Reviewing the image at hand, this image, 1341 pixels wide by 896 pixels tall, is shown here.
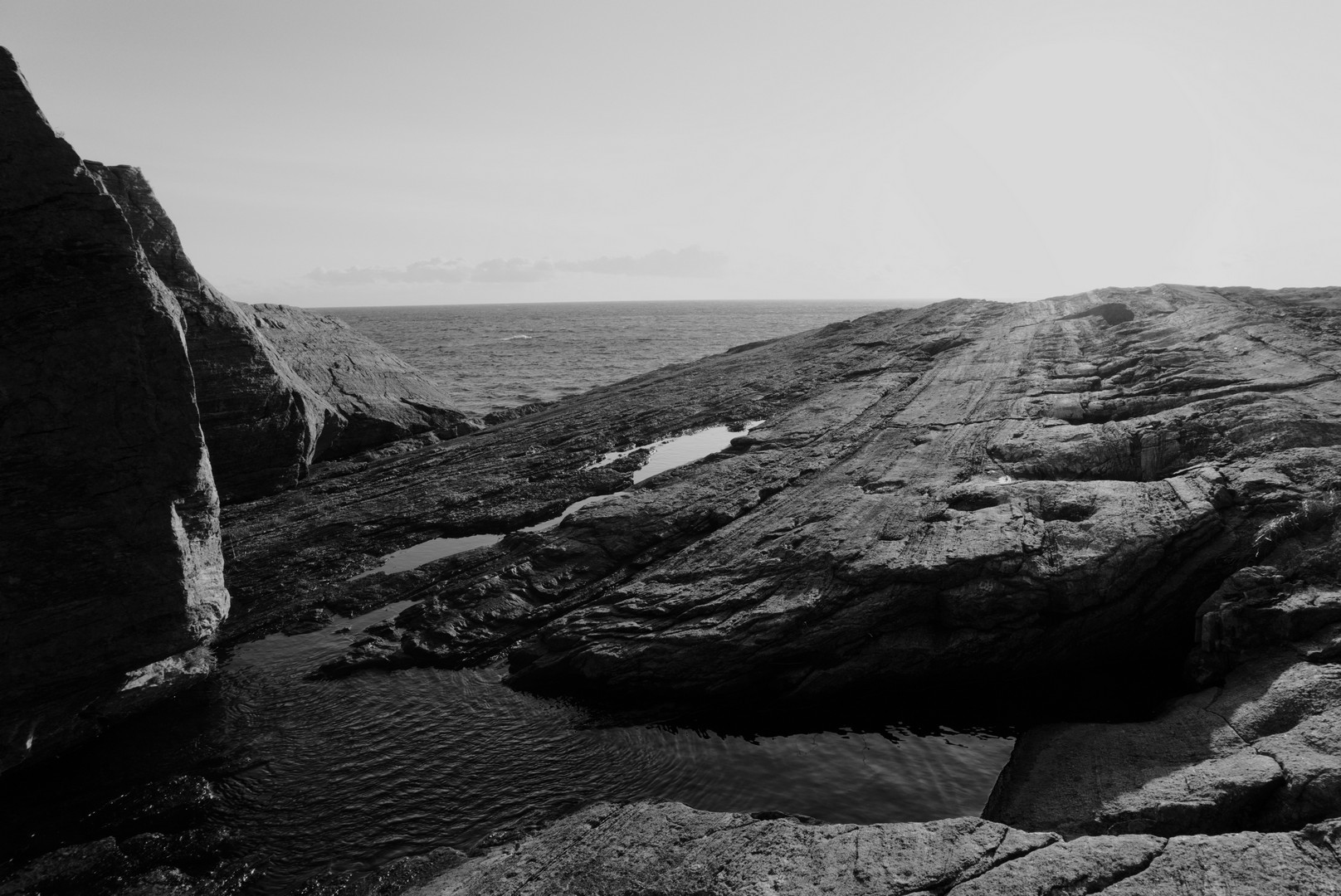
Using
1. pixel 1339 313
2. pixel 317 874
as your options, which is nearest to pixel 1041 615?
pixel 317 874

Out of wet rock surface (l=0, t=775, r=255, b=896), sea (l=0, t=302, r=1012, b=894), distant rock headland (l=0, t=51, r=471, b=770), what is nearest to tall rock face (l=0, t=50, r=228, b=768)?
distant rock headland (l=0, t=51, r=471, b=770)

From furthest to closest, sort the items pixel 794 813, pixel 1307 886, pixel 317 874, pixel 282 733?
pixel 282 733 → pixel 794 813 → pixel 317 874 → pixel 1307 886

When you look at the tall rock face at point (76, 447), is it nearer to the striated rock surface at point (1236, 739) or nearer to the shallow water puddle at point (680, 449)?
the shallow water puddle at point (680, 449)

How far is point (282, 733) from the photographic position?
520 inches

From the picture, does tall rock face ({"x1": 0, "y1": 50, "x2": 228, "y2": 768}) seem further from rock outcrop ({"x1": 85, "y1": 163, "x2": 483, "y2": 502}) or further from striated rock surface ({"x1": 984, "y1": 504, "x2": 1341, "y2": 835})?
striated rock surface ({"x1": 984, "y1": 504, "x2": 1341, "y2": 835})

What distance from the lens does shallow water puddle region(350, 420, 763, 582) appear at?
20.1 metres

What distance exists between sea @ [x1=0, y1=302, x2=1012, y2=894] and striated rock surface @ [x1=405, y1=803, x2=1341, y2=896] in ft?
5.82

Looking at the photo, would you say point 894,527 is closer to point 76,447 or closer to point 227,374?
point 76,447

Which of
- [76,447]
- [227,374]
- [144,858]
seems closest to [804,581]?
[144,858]

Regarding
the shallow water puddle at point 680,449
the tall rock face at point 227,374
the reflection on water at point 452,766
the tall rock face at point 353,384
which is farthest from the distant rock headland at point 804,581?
the tall rock face at point 353,384

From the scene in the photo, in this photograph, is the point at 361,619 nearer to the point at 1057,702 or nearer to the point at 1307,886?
the point at 1057,702

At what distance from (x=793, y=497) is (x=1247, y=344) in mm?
13436

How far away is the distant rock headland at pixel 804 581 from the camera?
29.8ft

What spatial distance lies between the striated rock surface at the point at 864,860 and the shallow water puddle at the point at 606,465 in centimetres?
1078
